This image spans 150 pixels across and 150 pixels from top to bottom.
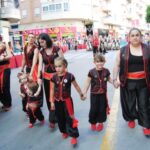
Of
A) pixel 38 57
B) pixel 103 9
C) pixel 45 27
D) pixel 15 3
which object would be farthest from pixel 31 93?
pixel 103 9

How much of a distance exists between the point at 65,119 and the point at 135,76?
129 centimetres

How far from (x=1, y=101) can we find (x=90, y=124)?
2799 millimetres

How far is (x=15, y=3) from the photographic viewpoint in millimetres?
41062

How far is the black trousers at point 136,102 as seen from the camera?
5.55 meters

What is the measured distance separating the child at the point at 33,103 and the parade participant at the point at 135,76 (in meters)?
1.58

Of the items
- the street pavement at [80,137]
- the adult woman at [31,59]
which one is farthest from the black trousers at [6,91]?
the street pavement at [80,137]

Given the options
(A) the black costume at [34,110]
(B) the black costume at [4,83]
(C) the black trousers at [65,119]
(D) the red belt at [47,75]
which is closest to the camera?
(C) the black trousers at [65,119]

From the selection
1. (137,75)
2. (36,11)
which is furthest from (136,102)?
(36,11)

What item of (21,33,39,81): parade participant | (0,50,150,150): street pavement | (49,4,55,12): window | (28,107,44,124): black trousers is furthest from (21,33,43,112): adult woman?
(49,4,55,12): window

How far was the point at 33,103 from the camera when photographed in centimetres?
644

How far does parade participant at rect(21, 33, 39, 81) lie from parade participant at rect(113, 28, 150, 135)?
1833mm

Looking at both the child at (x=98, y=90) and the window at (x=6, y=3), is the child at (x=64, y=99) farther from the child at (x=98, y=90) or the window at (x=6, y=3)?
the window at (x=6, y=3)

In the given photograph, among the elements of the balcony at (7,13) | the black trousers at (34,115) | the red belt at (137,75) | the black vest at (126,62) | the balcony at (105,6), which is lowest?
the black trousers at (34,115)

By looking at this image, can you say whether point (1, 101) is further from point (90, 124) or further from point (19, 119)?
point (90, 124)
